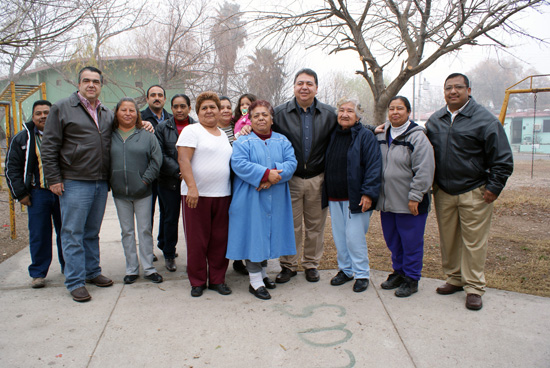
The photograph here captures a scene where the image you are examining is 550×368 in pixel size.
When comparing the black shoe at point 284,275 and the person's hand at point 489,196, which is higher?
the person's hand at point 489,196

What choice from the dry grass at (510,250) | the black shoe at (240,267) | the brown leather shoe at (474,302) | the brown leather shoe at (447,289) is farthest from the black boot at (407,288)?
the black shoe at (240,267)

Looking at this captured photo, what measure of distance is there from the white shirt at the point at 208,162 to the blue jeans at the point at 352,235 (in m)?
1.16

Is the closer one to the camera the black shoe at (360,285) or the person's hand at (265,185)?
the person's hand at (265,185)

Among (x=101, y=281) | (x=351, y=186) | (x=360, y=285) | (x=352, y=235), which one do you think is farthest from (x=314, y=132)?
(x=101, y=281)

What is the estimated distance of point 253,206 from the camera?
370cm

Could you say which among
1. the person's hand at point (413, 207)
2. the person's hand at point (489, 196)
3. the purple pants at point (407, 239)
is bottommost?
the purple pants at point (407, 239)

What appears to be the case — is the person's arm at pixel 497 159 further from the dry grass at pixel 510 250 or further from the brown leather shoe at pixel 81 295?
the brown leather shoe at pixel 81 295

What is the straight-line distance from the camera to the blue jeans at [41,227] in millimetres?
3885

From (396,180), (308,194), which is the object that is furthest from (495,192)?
(308,194)

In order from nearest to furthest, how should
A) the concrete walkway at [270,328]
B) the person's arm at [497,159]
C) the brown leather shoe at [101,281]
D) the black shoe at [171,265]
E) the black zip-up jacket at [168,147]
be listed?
the concrete walkway at [270,328] → the person's arm at [497,159] → the brown leather shoe at [101,281] → the black zip-up jacket at [168,147] → the black shoe at [171,265]

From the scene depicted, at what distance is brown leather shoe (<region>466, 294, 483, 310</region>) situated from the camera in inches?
134

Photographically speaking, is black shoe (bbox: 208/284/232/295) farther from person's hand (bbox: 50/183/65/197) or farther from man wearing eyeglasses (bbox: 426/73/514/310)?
man wearing eyeglasses (bbox: 426/73/514/310)

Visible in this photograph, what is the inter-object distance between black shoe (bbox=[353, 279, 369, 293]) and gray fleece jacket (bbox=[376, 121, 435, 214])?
74cm

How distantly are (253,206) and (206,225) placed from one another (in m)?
0.49
